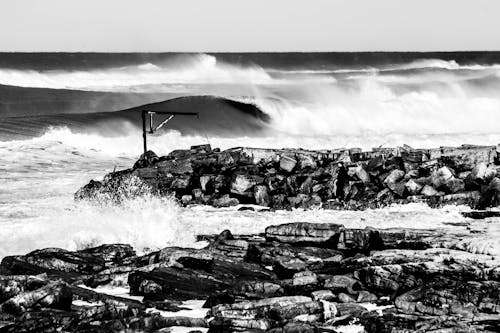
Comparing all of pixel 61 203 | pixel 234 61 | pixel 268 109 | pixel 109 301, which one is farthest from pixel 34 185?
pixel 234 61

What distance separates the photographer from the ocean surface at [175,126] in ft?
75.6

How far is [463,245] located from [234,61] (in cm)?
9797

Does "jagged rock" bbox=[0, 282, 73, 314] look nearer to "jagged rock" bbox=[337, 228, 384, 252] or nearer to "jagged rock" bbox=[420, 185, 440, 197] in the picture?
"jagged rock" bbox=[337, 228, 384, 252]

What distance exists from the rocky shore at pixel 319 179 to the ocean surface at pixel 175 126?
96 cm

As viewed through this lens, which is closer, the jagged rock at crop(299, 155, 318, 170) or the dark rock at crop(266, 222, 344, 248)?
the dark rock at crop(266, 222, 344, 248)

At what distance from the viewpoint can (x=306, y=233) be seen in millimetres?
19766

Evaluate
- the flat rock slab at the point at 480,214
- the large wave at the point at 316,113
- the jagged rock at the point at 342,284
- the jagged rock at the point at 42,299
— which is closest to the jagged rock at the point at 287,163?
the flat rock slab at the point at 480,214

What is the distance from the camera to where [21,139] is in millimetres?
45344

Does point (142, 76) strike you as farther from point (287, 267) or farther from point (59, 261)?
point (287, 267)

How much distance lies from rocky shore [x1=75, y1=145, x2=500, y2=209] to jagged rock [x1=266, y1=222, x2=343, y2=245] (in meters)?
5.27

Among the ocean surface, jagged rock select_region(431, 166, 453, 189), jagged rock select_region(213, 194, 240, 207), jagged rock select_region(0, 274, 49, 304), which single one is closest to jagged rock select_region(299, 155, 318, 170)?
jagged rock select_region(213, 194, 240, 207)

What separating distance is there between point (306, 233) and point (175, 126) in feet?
94.6

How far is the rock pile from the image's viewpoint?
548 inches

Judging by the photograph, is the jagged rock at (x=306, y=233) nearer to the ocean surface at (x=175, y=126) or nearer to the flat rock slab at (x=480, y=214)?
the ocean surface at (x=175, y=126)
